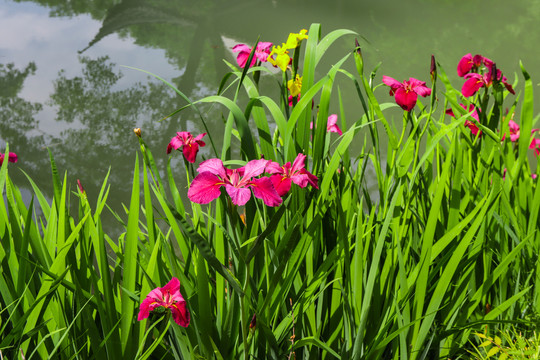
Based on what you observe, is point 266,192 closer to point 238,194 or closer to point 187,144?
point 238,194

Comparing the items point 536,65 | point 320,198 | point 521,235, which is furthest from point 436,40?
point 320,198

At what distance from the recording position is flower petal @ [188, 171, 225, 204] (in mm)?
903

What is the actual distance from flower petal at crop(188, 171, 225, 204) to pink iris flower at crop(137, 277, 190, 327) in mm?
215

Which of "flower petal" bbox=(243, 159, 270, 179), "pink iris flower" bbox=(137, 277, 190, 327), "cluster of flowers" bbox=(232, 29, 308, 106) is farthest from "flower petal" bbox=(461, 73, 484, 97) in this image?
"pink iris flower" bbox=(137, 277, 190, 327)

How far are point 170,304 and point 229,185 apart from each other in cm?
28

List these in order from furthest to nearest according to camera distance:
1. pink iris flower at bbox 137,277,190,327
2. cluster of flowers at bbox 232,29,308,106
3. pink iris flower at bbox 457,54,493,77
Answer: pink iris flower at bbox 457,54,493,77 → cluster of flowers at bbox 232,29,308,106 → pink iris flower at bbox 137,277,190,327

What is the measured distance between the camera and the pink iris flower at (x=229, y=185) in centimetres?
90

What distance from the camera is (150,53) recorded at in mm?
5535

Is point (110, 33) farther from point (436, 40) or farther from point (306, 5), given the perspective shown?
point (436, 40)

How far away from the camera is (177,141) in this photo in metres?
1.44

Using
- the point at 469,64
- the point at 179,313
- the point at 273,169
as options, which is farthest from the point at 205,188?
the point at 469,64

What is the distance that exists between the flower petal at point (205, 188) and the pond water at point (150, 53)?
2234 millimetres

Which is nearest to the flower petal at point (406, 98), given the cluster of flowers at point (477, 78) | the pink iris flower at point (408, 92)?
the pink iris flower at point (408, 92)

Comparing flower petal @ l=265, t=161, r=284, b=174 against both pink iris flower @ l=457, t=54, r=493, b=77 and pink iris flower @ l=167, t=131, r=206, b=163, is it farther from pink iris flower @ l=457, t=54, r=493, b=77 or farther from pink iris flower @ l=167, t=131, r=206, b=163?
pink iris flower @ l=457, t=54, r=493, b=77
